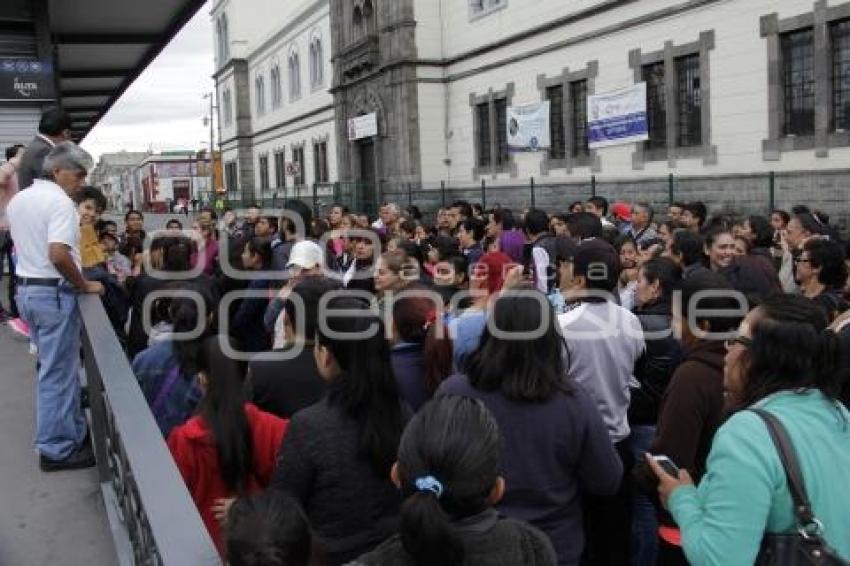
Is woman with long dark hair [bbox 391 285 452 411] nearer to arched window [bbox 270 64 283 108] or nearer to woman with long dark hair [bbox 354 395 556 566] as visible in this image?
woman with long dark hair [bbox 354 395 556 566]

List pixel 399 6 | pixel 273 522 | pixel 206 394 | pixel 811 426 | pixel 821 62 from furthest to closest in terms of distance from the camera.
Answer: pixel 399 6, pixel 821 62, pixel 206 394, pixel 811 426, pixel 273 522

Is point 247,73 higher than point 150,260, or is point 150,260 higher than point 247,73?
point 247,73

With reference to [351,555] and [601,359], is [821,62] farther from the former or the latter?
[351,555]

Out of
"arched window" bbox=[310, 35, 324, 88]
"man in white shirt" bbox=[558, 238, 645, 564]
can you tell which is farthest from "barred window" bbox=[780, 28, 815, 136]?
"arched window" bbox=[310, 35, 324, 88]

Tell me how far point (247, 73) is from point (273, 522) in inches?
2106

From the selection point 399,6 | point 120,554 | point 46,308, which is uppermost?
point 399,6

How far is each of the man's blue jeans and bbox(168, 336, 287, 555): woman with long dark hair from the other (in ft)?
5.78

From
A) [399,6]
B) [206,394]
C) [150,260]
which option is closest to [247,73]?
[399,6]

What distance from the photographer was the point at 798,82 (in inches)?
640

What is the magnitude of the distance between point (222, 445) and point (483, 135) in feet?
82.5

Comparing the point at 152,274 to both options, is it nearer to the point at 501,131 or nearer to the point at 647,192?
the point at 647,192

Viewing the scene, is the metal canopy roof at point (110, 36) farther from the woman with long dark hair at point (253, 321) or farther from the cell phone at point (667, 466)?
the cell phone at point (667, 466)

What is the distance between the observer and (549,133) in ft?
76.8

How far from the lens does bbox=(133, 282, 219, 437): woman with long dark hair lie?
12.3 ft
